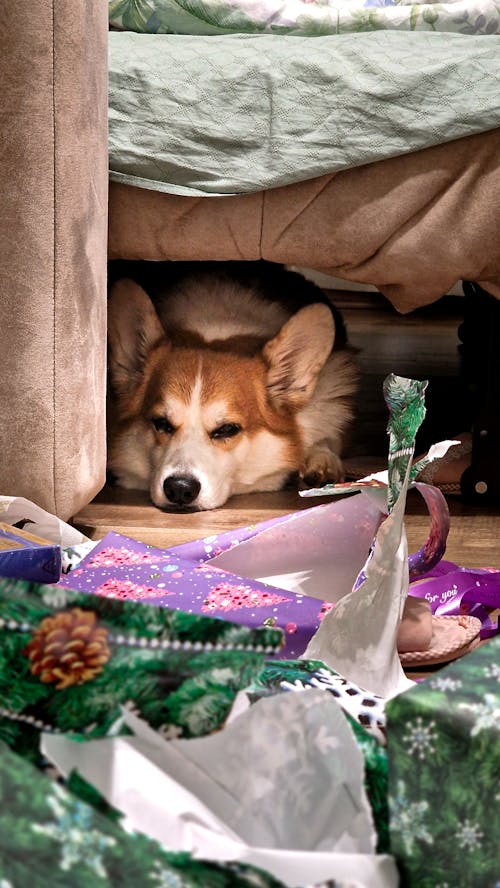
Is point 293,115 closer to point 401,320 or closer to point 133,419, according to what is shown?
point 133,419

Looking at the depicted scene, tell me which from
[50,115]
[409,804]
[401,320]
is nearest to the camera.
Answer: [409,804]

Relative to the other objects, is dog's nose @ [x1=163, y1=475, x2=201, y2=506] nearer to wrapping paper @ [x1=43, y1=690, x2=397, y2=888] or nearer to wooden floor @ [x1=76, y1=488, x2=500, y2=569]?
wooden floor @ [x1=76, y1=488, x2=500, y2=569]

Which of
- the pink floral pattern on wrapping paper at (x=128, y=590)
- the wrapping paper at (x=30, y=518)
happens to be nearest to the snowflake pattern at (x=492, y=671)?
the pink floral pattern on wrapping paper at (x=128, y=590)

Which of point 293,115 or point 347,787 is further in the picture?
point 293,115

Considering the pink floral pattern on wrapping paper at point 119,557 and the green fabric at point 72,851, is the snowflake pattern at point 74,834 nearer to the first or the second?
the green fabric at point 72,851

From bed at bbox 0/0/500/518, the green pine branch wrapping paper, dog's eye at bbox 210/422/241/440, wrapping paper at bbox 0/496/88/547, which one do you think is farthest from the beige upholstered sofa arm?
the green pine branch wrapping paper

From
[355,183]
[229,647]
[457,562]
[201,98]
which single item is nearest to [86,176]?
[201,98]

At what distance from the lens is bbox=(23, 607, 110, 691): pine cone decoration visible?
1.35 ft

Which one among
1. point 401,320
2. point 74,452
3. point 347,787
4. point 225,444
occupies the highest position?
point 347,787

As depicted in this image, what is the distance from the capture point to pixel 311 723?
0.46 m

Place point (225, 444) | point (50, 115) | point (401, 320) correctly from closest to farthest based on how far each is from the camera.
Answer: point (50, 115), point (225, 444), point (401, 320)

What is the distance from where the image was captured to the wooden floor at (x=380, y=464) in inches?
56.2

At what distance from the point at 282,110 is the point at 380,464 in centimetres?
66

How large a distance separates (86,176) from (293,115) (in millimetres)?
373
